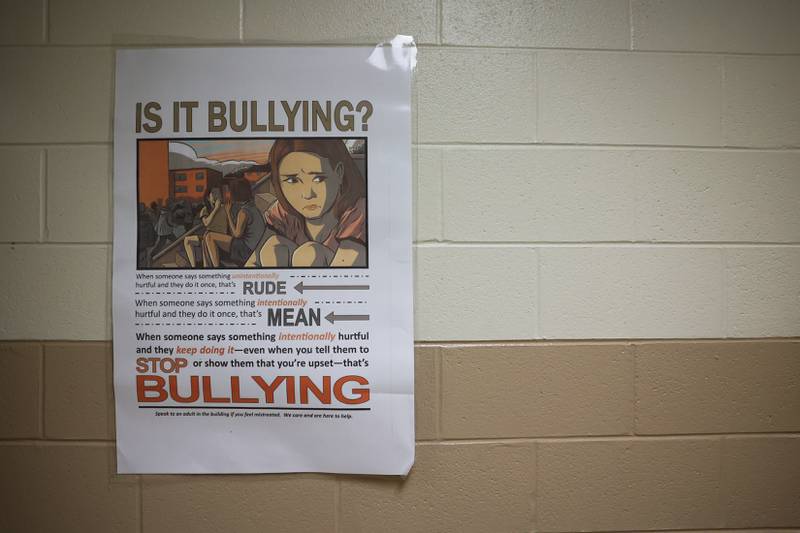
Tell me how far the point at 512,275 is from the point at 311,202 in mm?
517

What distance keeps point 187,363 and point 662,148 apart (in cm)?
127

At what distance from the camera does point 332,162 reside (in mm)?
1177

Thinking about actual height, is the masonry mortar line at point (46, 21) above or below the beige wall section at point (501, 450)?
above

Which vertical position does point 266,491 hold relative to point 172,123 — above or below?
below

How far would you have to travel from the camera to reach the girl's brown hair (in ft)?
3.85

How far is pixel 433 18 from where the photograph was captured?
118cm

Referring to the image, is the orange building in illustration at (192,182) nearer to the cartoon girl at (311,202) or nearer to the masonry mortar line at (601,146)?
the cartoon girl at (311,202)

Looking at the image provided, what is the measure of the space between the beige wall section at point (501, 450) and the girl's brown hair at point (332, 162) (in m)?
0.40

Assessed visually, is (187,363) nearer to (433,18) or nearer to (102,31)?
(102,31)

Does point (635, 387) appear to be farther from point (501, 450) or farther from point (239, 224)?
point (239, 224)

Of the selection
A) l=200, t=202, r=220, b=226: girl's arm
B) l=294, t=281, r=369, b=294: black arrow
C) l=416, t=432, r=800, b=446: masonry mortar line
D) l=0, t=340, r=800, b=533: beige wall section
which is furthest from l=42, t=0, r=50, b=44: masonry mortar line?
l=416, t=432, r=800, b=446: masonry mortar line

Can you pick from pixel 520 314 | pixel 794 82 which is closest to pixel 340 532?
pixel 520 314

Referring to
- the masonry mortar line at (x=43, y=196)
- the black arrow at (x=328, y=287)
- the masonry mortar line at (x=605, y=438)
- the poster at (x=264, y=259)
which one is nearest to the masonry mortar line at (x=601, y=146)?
the poster at (x=264, y=259)

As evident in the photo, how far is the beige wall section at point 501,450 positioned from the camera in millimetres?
1170
